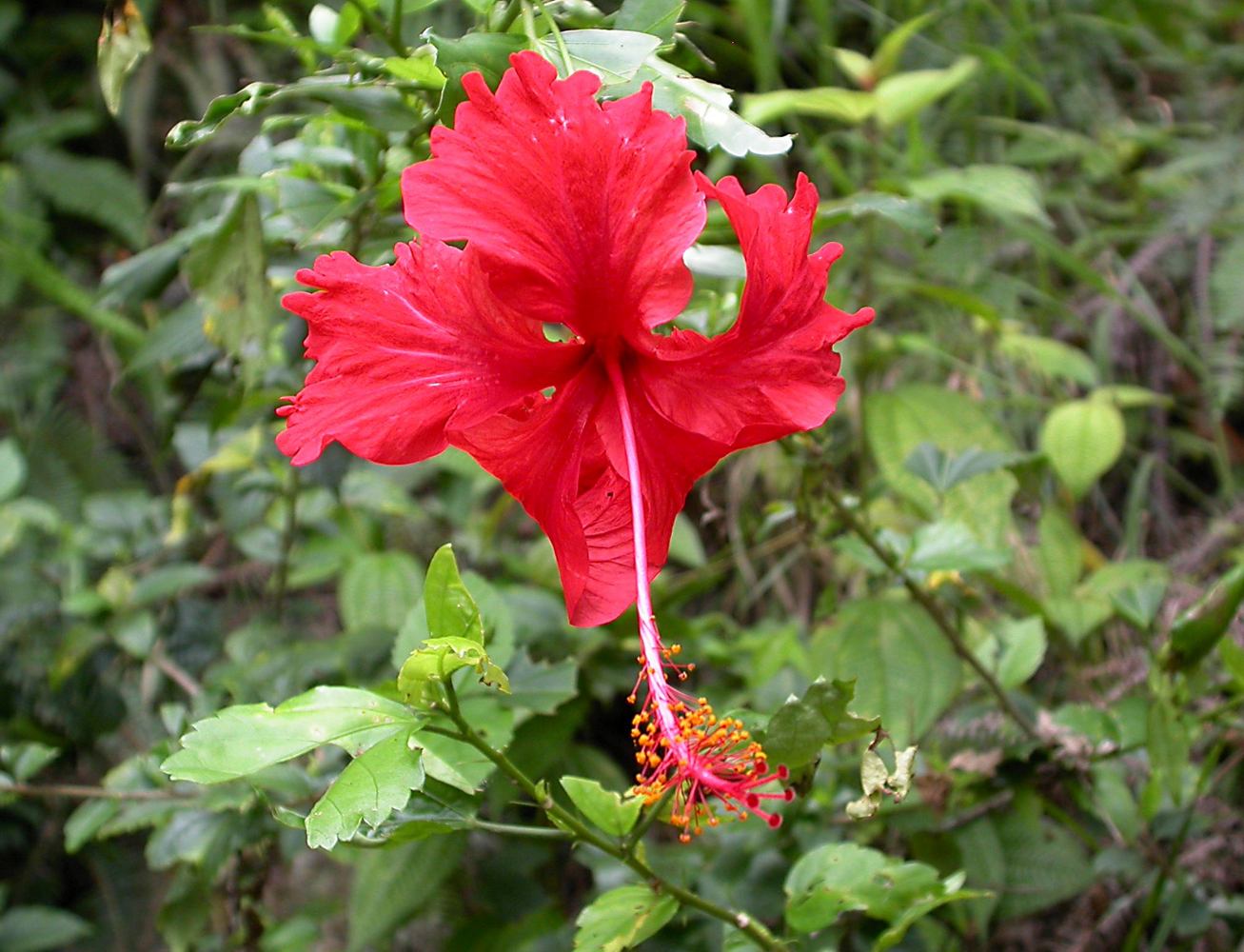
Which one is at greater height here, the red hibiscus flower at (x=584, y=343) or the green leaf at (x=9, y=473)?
the red hibiscus flower at (x=584, y=343)

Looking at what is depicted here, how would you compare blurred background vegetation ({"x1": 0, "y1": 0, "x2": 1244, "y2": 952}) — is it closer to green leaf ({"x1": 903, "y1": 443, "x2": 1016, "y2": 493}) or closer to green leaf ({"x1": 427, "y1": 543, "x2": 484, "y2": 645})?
green leaf ({"x1": 903, "y1": 443, "x2": 1016, "y2": 493})

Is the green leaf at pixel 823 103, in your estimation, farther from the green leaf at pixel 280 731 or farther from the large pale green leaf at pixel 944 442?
the green leaf at pixel 280 731

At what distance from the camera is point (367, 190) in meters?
0.88

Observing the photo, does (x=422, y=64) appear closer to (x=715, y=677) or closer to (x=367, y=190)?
(x=367, y=190)

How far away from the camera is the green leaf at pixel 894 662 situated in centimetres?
104

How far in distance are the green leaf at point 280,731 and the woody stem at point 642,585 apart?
0.15 m

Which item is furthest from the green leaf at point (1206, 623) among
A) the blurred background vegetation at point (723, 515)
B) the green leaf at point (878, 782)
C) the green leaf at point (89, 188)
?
the green leaf at point (89, 188)

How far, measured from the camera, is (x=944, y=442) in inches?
56.1

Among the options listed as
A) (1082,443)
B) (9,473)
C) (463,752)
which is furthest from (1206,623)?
(9,473)

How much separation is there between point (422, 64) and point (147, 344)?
561 mm

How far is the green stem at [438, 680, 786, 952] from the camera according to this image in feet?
2.05

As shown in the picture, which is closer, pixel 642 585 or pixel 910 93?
pixel 642 585

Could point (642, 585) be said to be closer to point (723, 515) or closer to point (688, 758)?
point (688, 758)

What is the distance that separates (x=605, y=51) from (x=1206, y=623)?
641mm
